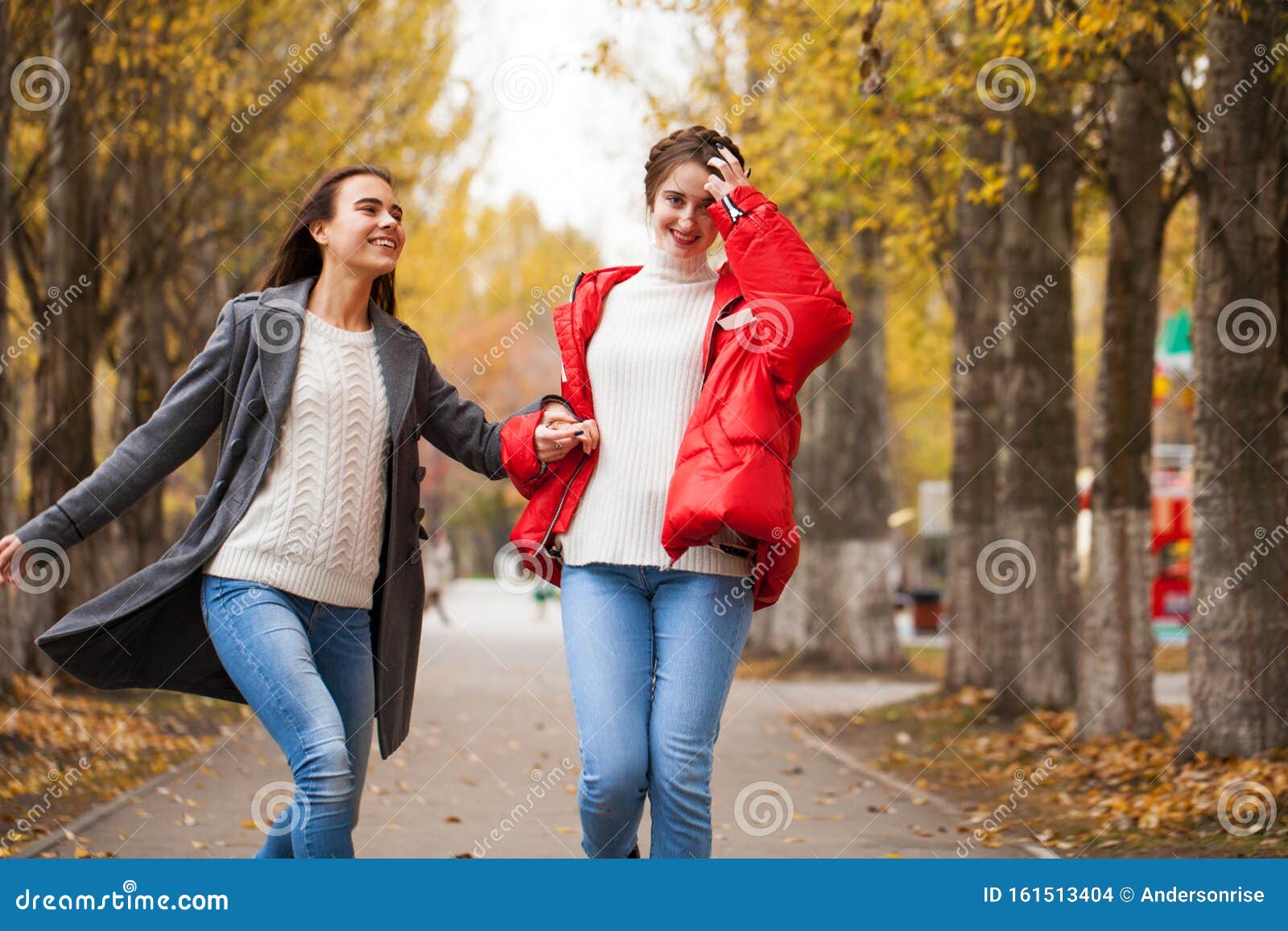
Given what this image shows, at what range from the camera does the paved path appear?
25.2ft

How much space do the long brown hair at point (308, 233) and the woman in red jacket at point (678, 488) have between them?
741 mm

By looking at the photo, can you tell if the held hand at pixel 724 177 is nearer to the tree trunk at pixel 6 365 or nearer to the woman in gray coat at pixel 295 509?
the woman in gray coat at pixel 295 509

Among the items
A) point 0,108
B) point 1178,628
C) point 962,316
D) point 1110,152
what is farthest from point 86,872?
point 1178,628

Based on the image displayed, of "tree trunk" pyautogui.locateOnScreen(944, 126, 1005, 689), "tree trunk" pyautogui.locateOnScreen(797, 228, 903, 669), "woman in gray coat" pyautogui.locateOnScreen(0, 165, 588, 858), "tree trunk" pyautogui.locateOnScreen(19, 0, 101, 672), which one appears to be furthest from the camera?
"tree trunk" pyautogui.locateOnScreen(797, 228, 903, 669)

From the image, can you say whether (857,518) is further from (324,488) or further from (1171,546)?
(324,488)

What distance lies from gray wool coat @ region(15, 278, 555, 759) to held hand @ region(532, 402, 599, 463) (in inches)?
2.3

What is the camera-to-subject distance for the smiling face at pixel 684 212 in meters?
4.50

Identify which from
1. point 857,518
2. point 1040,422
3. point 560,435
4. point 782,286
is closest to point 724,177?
point 782,286

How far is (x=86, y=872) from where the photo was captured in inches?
180

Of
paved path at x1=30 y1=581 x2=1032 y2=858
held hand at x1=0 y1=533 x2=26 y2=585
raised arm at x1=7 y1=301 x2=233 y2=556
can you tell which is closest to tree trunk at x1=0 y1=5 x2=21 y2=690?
paved path at x1=30 y1=581 x2=1032 y2=858

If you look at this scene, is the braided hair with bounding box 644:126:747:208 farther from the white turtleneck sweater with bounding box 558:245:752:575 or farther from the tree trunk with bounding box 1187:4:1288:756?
the tree trunk with bounding box 1187:4:1288:756

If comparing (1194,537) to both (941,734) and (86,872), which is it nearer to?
(941,734)

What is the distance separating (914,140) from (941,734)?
4.65 m

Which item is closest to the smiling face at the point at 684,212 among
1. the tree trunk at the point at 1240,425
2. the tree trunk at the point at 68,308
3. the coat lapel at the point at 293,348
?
the coat lapel at the point at 293,348
